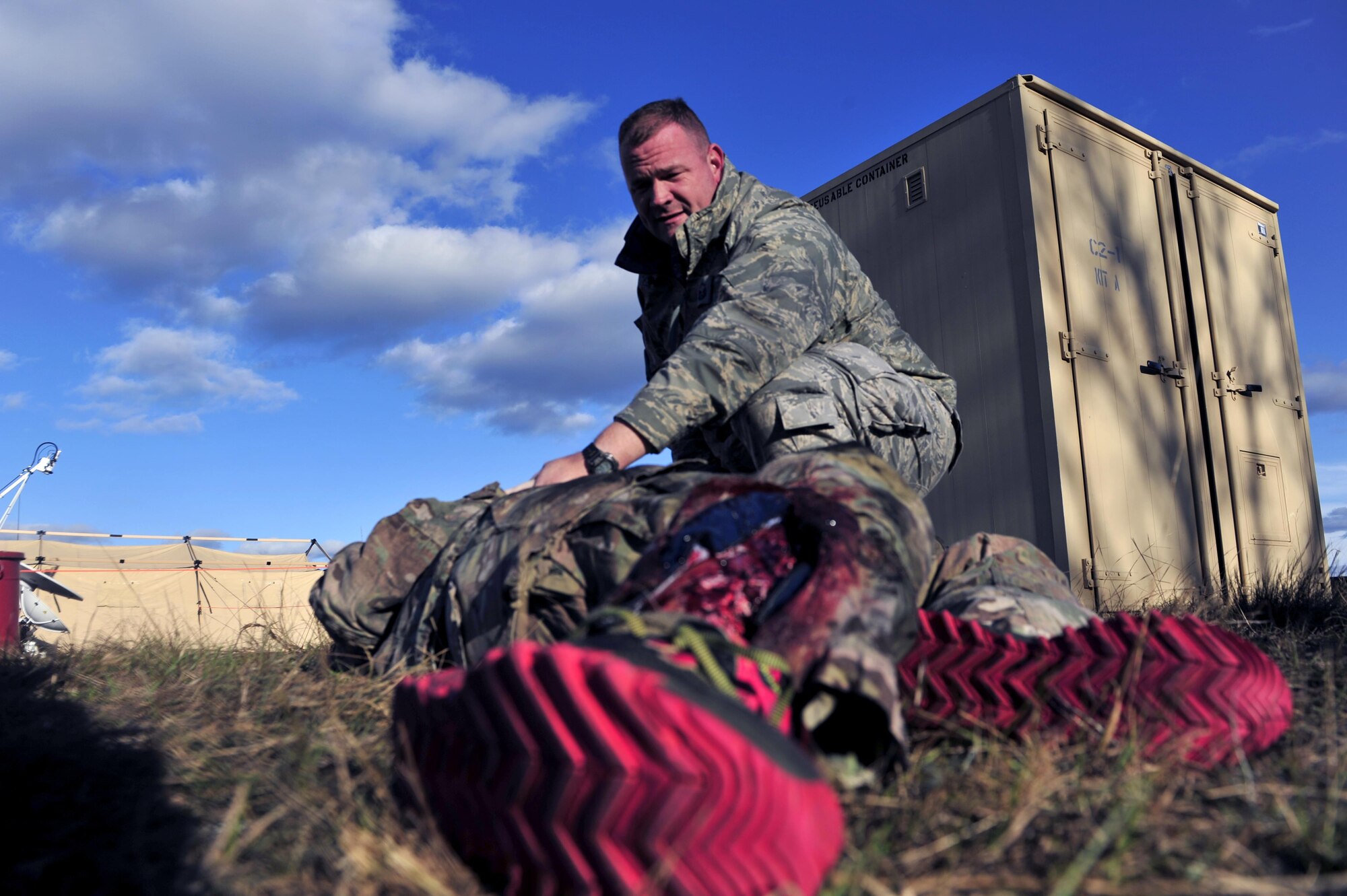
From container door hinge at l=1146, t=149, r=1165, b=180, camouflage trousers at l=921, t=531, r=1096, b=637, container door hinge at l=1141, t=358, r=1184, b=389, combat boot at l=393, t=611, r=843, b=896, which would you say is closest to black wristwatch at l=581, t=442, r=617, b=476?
camouflage trousers at l=921, t=531, r=1096, b=637

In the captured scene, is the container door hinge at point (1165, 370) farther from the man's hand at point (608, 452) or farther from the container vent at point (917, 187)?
the man's hand at point (608, 452)

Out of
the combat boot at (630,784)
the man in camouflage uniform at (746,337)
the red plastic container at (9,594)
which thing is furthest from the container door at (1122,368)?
the red plastic container at (9,594)

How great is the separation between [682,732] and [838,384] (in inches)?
74.2

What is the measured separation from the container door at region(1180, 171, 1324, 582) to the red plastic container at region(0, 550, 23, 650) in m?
6.12

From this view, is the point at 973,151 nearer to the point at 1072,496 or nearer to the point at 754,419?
the point at 1072,496

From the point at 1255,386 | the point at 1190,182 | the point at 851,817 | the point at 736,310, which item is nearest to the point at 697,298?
the point at 736,310

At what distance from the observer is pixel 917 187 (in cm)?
557

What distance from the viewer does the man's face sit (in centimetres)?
293

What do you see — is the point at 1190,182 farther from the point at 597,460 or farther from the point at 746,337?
the point at 597,460

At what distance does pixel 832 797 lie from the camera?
80 centimetres

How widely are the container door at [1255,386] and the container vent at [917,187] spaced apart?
1792 millimetres

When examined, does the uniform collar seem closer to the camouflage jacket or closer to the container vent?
the camouflage jacket

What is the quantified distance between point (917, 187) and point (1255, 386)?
2.62 m

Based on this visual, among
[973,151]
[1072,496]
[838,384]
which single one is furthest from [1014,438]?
[838,384]
